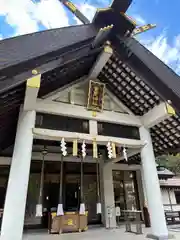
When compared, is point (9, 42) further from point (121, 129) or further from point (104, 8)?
point (121, 129)

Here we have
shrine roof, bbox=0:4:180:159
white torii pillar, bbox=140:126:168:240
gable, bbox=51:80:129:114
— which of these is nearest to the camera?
shrine roof, bbox=0:4:180:159

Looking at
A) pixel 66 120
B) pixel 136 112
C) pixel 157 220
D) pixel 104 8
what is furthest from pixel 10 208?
pixel 104 8

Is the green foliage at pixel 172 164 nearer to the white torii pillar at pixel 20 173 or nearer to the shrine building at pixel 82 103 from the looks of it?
the shrine building at pixel 82 103

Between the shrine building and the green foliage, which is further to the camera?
the green foliage

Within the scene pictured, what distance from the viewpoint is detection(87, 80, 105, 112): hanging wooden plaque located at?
5.09 metres

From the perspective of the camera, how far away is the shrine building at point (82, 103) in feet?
11.4

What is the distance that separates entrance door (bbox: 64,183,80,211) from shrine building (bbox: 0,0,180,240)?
0.28ft

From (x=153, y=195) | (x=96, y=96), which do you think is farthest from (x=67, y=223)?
(x=96, y=96)

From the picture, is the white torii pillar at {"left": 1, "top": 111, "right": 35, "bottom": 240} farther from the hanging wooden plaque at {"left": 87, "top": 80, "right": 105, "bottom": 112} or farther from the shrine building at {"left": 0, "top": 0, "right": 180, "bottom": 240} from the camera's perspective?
the hanging wooden plaque at {"left": 87, "top": 80, "right": 105, "bottom": 112}

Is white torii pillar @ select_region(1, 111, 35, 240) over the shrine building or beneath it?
beneath

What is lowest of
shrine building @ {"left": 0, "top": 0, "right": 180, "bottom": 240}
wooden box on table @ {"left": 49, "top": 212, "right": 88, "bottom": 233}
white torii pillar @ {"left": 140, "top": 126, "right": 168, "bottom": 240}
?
wooden box on table @ {"left": 49, "top": 212, "right": 88, "bottom": 233}

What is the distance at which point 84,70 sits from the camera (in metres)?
5.38

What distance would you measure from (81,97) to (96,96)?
17.5 inches

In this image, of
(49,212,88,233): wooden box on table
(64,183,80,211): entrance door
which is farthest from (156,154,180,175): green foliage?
(49,212,88,233): wooden box on table
